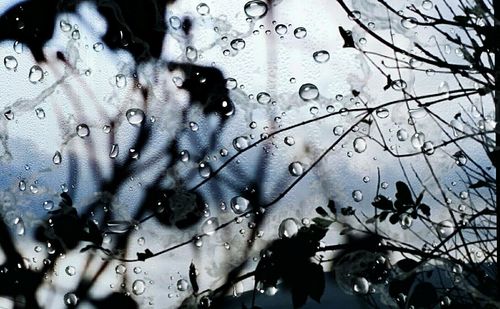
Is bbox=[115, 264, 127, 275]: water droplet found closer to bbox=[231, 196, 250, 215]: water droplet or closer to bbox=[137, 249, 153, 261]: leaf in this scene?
bbox=[231, 196, 250, 215]: water droplet

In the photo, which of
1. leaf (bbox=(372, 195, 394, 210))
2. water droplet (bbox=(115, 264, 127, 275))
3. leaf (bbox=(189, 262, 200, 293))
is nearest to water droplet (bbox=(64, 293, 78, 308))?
water droplet (bbox=(115, 264, 127, 275))

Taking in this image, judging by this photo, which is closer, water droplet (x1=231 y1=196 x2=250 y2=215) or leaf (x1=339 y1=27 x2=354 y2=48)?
leaf (x1=339 y1=27 x2=354 y2=48)

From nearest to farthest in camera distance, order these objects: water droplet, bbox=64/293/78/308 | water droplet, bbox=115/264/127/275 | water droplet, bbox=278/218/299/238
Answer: water droplet, bbox=278/218/299/238 → water droplet, bbox=115/264/127/275 → water droplet, bbox=64/293/78/308

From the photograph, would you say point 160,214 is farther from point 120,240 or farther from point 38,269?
point 38,269

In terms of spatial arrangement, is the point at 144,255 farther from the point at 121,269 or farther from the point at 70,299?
the point at 70,299

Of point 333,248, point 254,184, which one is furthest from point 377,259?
point 254,184

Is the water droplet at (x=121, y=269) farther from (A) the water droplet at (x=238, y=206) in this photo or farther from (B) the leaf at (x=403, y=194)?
(B) the leaf at (x=403, y=194)
